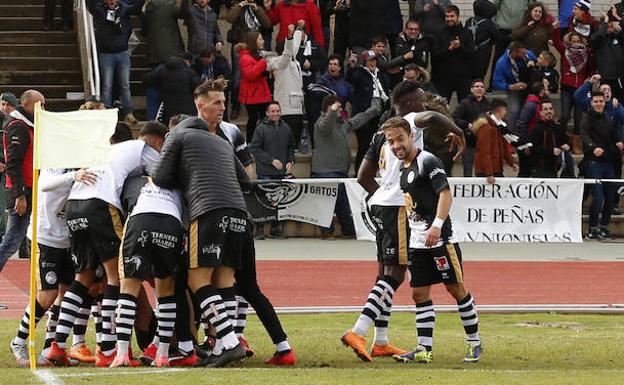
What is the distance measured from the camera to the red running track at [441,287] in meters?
16.0

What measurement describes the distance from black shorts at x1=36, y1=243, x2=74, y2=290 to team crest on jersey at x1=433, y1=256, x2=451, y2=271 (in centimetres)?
284

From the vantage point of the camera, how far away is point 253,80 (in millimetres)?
22844

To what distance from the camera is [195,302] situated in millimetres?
11852

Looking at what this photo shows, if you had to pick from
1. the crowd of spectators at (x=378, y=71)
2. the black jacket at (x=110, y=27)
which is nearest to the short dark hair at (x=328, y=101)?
the crowd of spectators at (x=378, y=71)

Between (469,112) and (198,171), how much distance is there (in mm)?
11945

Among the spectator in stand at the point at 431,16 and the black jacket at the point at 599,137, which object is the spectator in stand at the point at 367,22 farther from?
the black jacket at the point at 599,137

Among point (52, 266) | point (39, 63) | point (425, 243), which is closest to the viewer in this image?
point (425, 243)

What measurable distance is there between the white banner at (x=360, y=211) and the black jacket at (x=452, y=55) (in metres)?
3.16

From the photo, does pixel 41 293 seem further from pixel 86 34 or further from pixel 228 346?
pixel 86 34

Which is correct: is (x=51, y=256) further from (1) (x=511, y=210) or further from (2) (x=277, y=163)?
(1) (x=511, y=210)

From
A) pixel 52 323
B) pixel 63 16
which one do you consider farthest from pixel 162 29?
pixel 52 323

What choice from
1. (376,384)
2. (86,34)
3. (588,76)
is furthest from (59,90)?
(376,384)

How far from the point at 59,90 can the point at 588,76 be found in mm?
8463

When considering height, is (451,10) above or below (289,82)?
above
